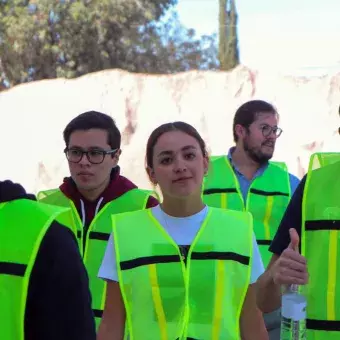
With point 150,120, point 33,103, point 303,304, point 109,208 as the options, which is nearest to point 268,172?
point 109,208

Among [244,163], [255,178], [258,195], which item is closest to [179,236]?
[258,195]

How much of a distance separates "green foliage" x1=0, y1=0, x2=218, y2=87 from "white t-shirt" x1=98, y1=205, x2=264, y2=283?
20684mm

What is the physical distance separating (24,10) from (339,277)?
70.9ft

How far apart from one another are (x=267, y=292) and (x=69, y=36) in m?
21.1

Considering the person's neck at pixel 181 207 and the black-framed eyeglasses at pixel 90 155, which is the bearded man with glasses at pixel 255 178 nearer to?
the black-framed eyeglasses at pixel 90 155

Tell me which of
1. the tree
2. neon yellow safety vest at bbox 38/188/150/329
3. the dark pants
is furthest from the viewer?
the tree

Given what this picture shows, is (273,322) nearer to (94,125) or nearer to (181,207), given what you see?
(94,125)

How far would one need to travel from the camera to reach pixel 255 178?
15.6 feet

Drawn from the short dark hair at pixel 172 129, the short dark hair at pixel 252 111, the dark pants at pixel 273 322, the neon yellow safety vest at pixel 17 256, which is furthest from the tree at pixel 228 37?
the neon yellow safety vest at pixel 17 256

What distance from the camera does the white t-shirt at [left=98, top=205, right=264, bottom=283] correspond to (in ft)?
7.81

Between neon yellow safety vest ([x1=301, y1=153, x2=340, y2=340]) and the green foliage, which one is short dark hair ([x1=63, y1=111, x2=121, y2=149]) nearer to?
neon yellow safety vest ([x1=301, y1=153, x2=340, y2=340])

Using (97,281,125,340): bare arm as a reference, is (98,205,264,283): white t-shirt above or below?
above

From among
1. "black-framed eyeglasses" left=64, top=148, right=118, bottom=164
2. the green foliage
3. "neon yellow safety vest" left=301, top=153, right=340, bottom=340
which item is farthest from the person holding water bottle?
the green foliage

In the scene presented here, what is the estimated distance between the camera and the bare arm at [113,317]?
2357 millimetres
